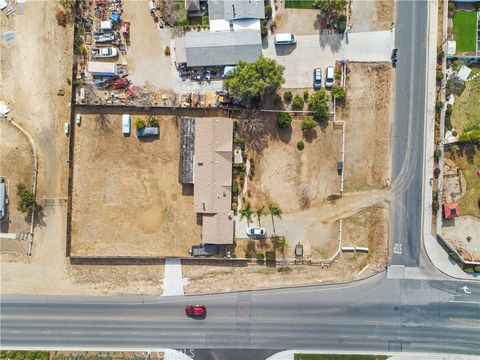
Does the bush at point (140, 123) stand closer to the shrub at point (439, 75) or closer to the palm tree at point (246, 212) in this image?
the palm tree at point (246, 212)

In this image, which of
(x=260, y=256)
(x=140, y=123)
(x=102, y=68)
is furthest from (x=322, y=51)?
(x=102, y=68)

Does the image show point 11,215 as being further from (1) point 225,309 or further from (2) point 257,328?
(2) point 257,328

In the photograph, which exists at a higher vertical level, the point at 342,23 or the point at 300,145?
the point at 342,23

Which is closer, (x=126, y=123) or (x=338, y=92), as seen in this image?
(x=338, y=92)

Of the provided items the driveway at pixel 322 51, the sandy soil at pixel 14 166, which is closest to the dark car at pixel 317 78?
the driveway at pixel 322 51

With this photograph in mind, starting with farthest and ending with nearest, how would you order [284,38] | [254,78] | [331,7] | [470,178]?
[470,178] < [284,38] < [331,7] < [254,78]

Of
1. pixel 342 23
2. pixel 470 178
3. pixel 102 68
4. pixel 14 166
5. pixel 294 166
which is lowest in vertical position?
pixel 470 178

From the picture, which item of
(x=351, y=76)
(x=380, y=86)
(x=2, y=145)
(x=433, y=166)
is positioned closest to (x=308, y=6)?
(x=351, y=76)

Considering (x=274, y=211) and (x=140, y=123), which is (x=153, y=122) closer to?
(x=140, y=123)
